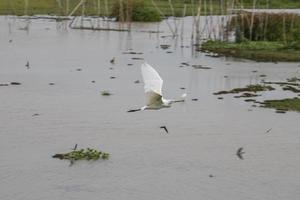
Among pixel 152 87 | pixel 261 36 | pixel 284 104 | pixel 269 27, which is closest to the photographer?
pixel 152 87

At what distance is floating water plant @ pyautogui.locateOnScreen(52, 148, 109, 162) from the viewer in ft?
25.7

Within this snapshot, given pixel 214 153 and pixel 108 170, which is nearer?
pixel 108 170

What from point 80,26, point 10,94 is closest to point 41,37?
point 80,26

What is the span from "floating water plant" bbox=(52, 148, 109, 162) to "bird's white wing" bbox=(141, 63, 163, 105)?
1473 millimetres

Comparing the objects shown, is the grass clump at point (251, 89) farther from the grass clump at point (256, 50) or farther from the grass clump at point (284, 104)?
the grass clump at point (256, 50)

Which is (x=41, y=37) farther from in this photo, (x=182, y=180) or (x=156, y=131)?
(x=182, y=180)

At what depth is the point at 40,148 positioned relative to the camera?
8.27 metres

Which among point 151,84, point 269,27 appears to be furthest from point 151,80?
point 269,27

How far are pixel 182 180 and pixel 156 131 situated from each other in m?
2.12

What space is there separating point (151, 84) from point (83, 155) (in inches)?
65.2

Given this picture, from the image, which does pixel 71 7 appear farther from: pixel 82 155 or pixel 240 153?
pixel 82 155

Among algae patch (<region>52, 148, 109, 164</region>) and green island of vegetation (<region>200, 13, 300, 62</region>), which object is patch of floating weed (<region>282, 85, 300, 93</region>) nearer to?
green island of vegetation (<region>200, 13, 300, 62</region>)

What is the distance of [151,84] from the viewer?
6641 mm

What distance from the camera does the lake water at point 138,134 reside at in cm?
710
